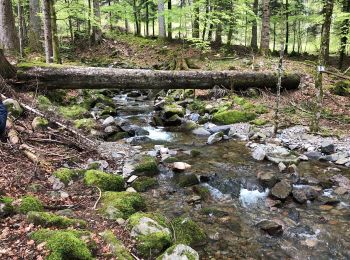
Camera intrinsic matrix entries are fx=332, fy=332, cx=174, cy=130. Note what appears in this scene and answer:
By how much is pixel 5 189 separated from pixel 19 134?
7.36ft

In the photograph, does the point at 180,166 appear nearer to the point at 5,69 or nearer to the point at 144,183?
the point at 144,183

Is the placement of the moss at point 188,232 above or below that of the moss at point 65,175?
below

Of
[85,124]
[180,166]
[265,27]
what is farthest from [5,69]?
[265,27]

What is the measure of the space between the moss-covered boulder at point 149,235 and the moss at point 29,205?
1.37 m

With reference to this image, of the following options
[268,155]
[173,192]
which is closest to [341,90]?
[268,155]

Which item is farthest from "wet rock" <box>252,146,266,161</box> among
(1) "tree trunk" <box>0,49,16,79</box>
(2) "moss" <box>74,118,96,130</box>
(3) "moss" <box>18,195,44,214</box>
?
(1) "tree trunk" <box>0,49,16,79</box>

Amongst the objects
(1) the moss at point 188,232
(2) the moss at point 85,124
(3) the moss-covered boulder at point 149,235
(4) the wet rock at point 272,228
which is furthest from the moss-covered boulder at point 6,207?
(2) the moss at point 85,124

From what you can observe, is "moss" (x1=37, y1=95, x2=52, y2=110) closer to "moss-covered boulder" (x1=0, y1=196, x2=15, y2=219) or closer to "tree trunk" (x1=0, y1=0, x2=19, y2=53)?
"tree trunk" (x1=0, y1=0, x2=19, y2=53)

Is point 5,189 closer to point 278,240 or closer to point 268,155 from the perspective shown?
point 278,240

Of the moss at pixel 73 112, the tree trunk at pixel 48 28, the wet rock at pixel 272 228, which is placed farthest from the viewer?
the tree trunk at pixel 48 28

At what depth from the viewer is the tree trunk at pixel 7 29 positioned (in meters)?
14.0

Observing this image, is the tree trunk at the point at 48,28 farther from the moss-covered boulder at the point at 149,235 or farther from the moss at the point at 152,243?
the moss at the point at 152,243

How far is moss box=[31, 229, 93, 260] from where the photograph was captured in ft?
12.6

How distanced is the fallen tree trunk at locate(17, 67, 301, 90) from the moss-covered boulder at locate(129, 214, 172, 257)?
27.3 feet
